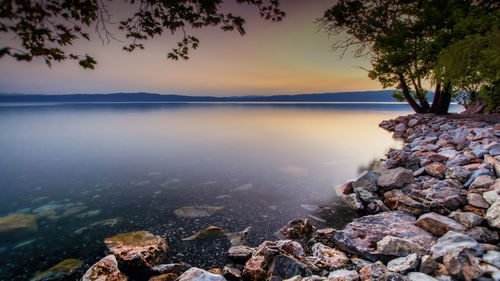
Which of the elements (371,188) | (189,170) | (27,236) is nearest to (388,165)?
(371,188)

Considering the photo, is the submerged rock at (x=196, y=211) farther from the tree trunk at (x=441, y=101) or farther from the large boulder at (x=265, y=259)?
the tree trunk at (x=441, y=101)

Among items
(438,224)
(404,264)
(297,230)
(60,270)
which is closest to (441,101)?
(438,224)

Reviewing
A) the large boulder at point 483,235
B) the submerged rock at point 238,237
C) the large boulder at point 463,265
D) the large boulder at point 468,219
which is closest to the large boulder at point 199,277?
the submerged rock at point 238,237

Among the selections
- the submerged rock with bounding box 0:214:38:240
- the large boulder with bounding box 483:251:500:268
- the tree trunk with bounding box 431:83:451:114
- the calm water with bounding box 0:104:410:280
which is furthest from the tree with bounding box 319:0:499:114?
the submerged rock with bounding box 0:214:38:240

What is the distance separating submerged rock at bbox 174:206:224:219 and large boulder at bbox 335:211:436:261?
10.6ft

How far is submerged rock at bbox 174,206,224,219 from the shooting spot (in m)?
5.74

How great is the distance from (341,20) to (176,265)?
20.4 metres

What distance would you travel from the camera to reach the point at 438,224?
4.00 m

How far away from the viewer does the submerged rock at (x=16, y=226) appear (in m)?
4.87

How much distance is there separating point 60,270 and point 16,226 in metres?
2.70

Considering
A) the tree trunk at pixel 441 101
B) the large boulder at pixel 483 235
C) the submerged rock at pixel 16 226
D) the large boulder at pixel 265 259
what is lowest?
the submerged rock at pixel 16 226

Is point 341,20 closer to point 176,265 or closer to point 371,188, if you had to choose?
point 371,188

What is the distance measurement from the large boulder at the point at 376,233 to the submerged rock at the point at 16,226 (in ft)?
22.9

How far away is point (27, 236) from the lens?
16.0 ft
